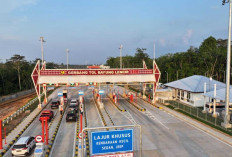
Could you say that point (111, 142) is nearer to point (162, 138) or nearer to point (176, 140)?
point (162, 138)

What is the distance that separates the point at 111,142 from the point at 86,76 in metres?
28.7

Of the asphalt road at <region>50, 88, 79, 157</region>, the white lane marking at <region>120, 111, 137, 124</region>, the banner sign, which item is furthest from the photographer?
the banner sign

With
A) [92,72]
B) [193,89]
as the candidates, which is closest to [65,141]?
[92,72]

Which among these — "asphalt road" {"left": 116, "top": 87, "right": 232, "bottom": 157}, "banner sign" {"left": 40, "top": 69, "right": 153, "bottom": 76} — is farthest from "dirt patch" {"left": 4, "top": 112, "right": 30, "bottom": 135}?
"asphalt road" {"left": 116, "top": 87, "right": 232, "bottom": 157}

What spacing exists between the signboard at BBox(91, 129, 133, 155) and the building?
82.4 ft

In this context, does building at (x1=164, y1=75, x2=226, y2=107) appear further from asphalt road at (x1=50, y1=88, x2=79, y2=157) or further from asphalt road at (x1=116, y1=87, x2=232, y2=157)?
asphalt road at (x1=50, y1=88, x2=79, y2=157)

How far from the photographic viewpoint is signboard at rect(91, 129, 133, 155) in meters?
11.0

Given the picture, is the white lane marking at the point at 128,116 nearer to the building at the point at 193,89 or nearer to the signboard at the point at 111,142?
the building at the point at 193,89

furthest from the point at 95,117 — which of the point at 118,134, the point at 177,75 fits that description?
the point at 177,75

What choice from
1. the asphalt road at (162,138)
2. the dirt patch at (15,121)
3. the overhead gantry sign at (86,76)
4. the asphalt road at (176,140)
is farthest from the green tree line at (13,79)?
the asphalt road at (176,140)

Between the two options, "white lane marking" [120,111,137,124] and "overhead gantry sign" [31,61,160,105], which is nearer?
"white lane marking" [120,111,137,124]

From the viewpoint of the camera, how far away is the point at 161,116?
99.7 feet

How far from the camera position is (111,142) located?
36.8 ft

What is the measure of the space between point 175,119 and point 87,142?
47.0ft
